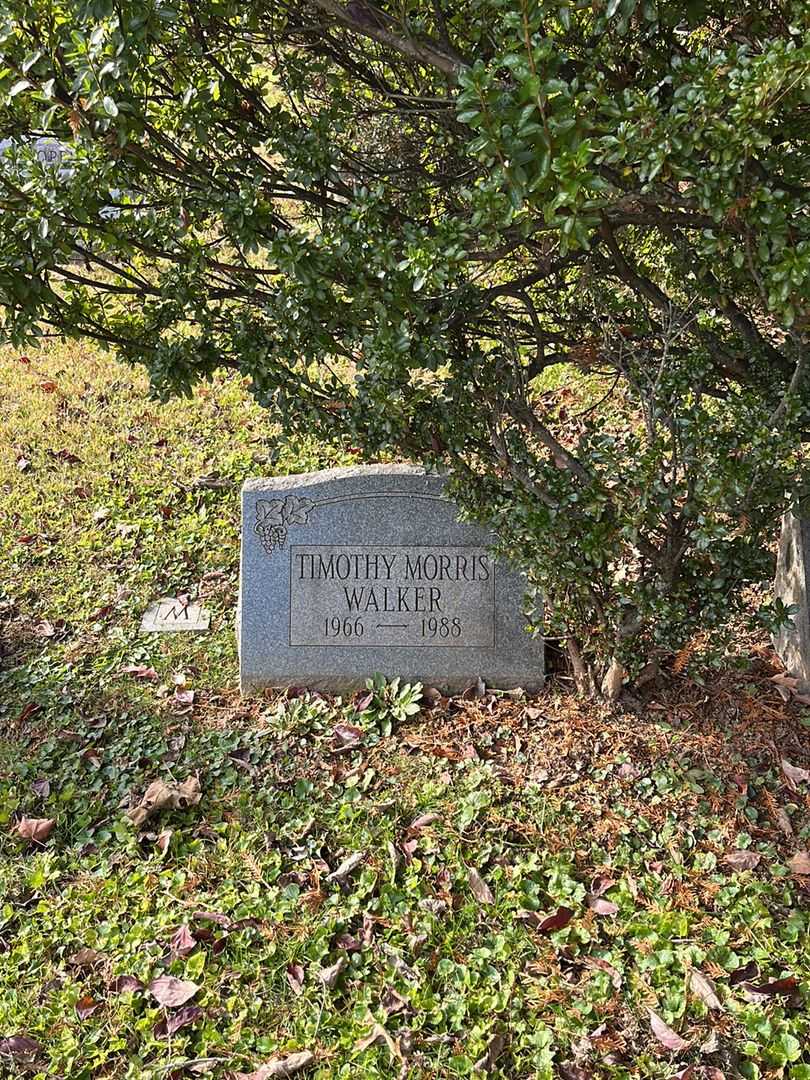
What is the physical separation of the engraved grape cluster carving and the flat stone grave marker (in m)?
0.78

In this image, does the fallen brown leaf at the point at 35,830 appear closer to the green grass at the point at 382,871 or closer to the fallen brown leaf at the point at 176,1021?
the green grass at the point at 382,871

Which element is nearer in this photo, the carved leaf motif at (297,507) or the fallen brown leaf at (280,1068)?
the fallen brown leaf at (280,1068)

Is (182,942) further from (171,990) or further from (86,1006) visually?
(86,1006)

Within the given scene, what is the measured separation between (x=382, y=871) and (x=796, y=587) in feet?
6.56

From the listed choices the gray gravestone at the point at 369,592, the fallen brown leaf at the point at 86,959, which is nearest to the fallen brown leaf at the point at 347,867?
the fallen brown leaf at the point at 86,959

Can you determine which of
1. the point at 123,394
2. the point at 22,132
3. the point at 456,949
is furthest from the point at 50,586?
the point at 456,949

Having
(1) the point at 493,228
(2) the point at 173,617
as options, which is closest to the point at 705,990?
(1) the point at 493,228

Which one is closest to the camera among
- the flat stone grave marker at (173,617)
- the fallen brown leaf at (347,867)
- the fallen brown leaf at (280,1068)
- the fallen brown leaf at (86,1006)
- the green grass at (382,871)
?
the fallen brown leaf at (280,1068)

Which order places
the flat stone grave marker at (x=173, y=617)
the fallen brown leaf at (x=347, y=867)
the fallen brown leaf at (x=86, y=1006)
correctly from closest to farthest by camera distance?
the fallen brown leaf at (x=86, y=1006)
the fallen brown leaf at (x=347, y=867)
the flat stone grave marker at (x=173, y=617)

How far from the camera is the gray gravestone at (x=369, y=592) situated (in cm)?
407

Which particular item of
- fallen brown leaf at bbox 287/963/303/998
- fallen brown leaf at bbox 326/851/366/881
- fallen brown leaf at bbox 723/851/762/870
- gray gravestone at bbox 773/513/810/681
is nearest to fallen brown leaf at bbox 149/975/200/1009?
fallen brown leaf at bbox 287/963/303/998

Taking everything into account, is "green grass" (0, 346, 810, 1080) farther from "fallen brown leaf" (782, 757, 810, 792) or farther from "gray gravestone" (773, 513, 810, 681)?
"gray gravestone" (773, 513, 810, 681)

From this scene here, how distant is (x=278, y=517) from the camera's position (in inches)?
161

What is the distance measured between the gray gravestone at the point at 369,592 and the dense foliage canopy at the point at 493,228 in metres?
0.43
